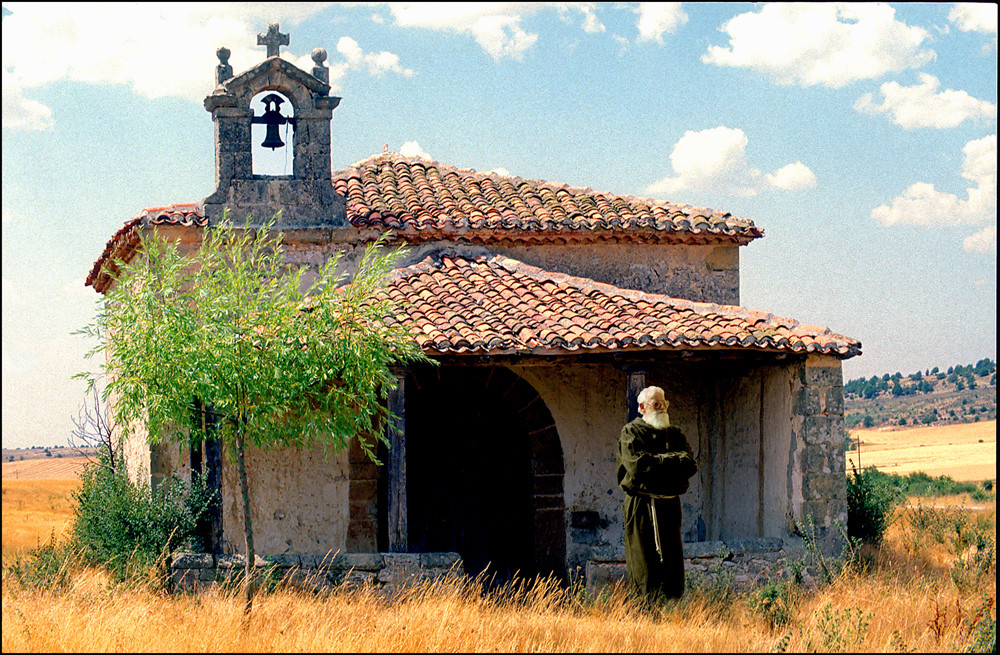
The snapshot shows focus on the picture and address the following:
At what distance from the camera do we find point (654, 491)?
22.9 feet

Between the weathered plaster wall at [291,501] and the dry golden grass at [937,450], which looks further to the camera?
the dry golden grass at [937,450]

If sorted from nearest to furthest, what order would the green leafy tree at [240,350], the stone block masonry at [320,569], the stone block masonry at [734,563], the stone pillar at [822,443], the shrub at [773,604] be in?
the green leafy tree at [240,350] → the shrub at [773,604] → the stone block masonry at [320,569] → the stone block masonry at [734,563] → the stone pillar at [822,443]

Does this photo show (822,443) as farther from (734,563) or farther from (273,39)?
(273,39)

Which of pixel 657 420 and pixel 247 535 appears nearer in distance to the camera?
pixel 657 420

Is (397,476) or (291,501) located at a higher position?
(397,476)

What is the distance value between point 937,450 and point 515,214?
116 feet

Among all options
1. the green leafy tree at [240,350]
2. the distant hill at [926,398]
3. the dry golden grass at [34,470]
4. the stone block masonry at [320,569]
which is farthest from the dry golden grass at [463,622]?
the distant hill at [926,398]

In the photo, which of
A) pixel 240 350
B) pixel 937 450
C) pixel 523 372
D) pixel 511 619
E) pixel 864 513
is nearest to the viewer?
pixel 511 619

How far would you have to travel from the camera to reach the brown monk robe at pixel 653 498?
6.95 meters

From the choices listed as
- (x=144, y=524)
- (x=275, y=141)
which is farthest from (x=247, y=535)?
(x=275, y=141)

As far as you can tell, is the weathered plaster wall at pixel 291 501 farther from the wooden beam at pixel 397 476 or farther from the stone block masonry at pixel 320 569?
the stone block masonry at pixel 320 569

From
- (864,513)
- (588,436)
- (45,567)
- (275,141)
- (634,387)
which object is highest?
(275,141)

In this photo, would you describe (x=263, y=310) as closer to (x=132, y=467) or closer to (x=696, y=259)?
(x=132, y=467)

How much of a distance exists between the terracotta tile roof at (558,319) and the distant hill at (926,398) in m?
45.0
